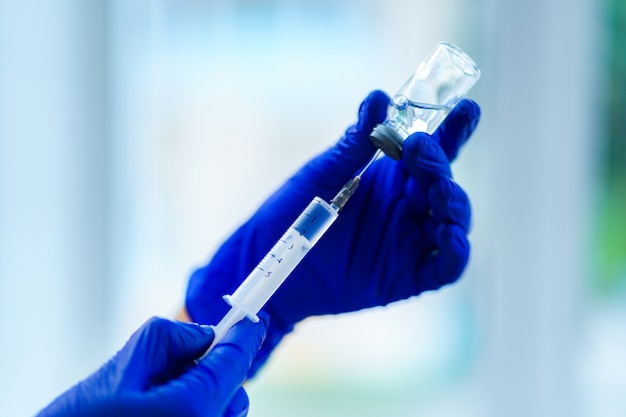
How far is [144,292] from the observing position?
1628 millimetres

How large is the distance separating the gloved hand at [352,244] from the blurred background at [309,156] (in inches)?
21.8

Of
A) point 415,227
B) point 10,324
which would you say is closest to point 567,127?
point 415,227

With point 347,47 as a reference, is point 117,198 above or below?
below

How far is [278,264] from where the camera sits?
0.85 m

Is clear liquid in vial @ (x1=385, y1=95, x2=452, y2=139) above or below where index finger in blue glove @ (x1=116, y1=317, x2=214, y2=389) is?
above

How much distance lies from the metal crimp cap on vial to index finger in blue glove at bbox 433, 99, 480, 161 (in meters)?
0.11

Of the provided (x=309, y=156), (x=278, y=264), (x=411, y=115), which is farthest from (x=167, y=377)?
(x=309, y=156)

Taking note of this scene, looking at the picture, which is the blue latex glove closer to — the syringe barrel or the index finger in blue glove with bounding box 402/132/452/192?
the syringe barrel

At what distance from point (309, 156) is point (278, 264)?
74 cm

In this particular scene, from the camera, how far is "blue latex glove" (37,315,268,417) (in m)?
0.68

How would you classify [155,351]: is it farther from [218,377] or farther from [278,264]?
[278,264]

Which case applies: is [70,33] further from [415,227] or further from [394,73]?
[415,227]

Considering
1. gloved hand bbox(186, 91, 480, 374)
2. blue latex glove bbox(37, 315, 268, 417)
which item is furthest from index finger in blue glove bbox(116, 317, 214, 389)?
gloved hand bbox(186, 91, 480, 374)

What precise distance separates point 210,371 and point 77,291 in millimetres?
978
